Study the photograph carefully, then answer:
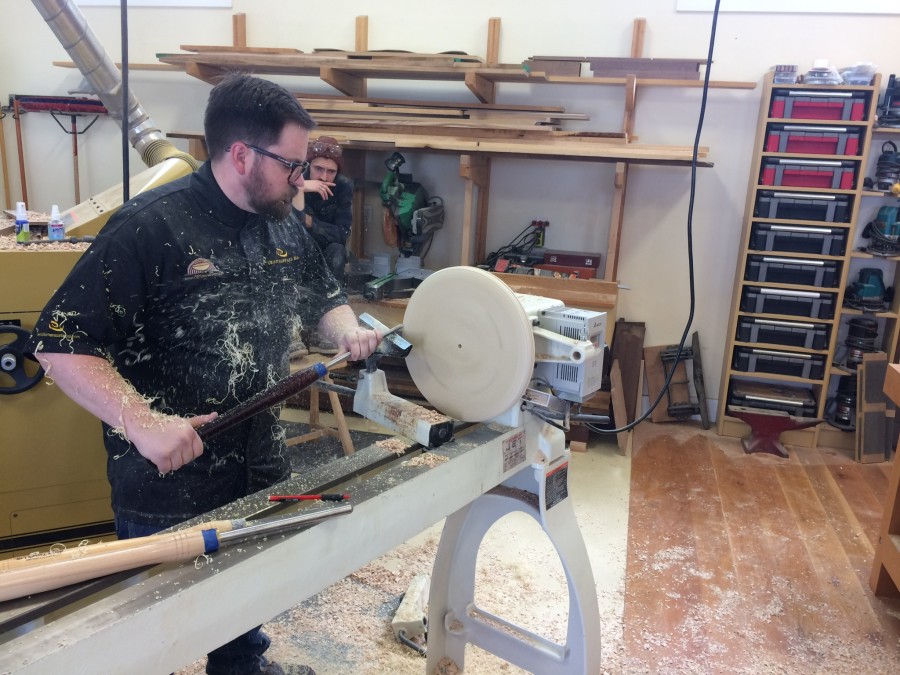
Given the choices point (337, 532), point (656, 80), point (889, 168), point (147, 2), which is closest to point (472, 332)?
point (337, 532)

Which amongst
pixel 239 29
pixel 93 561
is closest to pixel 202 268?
pixel 93 561

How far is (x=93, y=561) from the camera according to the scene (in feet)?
2.59

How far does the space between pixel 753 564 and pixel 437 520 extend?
1700 millimetres

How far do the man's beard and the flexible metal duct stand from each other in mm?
1162

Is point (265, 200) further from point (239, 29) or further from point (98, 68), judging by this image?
point (239, 29)

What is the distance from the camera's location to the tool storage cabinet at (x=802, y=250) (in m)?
3.16

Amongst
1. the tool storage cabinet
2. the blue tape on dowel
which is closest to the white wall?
the tool storage cabinet

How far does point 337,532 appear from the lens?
0.99 m

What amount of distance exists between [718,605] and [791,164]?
218 centimetres

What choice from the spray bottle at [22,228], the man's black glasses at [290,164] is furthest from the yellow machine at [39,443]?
the man's black glasses at [290,164]

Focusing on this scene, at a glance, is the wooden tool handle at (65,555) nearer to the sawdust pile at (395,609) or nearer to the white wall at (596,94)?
the sawdust pile at (395,609)

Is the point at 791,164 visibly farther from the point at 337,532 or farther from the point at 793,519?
the point at 337,532

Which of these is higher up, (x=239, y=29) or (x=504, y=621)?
(x=239, y=29)

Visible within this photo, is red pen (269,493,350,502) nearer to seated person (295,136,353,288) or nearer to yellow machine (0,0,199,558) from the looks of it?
yellow machine (0,0,199,558)
